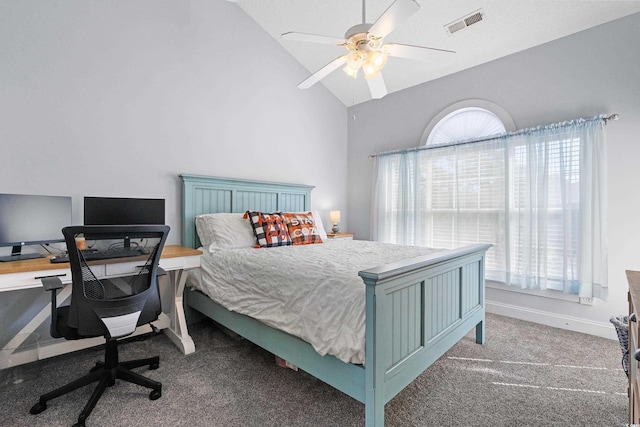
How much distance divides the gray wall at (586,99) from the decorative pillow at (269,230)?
7.91 ft

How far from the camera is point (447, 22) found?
2.93 meters

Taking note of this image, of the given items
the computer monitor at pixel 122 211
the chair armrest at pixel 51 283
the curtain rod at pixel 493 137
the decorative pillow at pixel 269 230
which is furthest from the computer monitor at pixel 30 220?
the curtain rod at pixel 493 137

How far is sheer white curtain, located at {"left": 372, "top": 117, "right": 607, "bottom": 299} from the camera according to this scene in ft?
8.83

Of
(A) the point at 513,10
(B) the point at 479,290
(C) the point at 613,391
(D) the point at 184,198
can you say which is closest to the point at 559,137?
(A) the point at 513,10

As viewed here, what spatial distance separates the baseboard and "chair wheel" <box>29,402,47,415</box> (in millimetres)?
3815

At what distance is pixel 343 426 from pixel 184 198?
7.76 feet

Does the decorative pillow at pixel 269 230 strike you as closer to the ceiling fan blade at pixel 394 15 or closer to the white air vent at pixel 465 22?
the ceiling fan blade at pixel 394 15

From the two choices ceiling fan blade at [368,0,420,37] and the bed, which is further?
ceiling fan blade at [368,0,420,37]

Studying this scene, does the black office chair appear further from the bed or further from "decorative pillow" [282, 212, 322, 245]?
"decorative pillow" [282, 212, 322, 245]

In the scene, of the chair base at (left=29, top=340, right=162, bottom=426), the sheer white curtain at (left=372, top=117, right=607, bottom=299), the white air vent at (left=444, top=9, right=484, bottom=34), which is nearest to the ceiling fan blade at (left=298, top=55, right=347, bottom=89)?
the white air vent at (left=444, top=9, right=484, bottom=34)

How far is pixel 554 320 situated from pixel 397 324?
242 centimetres

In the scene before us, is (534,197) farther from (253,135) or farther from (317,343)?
(253,135)

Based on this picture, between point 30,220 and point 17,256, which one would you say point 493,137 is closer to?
point 30,220

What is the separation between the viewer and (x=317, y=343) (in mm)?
1558
